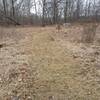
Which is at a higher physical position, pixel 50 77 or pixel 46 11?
pixel 46 11

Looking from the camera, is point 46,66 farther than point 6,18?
No

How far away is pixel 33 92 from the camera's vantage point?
9.55 feet

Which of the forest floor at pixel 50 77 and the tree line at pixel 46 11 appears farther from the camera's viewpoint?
the tree line at pixel 46 11

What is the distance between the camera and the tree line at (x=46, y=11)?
24587mm

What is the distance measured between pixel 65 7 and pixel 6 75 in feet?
85.4

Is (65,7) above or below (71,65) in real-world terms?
above

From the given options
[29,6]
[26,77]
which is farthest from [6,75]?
[29,6]

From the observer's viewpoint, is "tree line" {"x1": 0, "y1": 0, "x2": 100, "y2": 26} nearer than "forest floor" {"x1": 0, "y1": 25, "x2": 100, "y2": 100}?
No

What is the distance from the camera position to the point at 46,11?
28.6 metres

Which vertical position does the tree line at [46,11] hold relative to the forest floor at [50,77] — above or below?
above

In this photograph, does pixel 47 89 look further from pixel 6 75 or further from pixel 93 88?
pixel 6 75

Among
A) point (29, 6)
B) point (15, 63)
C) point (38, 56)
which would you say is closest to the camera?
point (15, 63)

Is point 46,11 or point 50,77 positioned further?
point 46,11

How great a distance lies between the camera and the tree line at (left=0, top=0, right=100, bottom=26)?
2459 cm
